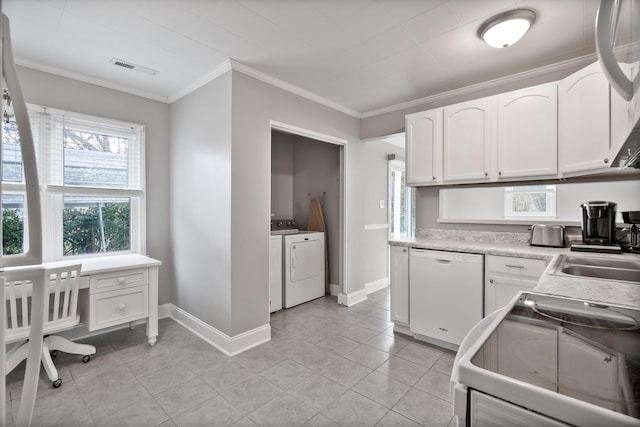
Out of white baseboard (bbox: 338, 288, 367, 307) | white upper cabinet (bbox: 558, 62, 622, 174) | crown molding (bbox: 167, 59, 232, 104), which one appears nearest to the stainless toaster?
white upper cabinet (bbox: 558, 62, 622, 174)

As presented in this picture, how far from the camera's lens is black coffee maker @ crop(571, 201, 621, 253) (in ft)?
7.16

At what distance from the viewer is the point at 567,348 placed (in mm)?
696

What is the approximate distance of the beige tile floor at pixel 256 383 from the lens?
1.82 meters

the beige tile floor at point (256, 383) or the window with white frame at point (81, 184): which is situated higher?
the window with white frame at point (81, 184)

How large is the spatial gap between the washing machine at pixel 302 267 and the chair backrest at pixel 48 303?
2102mm

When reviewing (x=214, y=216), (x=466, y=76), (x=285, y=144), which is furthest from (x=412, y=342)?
(x=285, y=144)

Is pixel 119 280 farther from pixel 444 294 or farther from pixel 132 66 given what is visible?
pixel 444 294

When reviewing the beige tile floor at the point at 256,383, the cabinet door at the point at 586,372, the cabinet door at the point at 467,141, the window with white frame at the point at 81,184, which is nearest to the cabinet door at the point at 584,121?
the cabinet door at the point at 467,141

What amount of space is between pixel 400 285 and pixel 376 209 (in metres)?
1.86

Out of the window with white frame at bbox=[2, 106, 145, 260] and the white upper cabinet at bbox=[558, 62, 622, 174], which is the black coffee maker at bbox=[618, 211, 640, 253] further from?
the window with white frame at bbox=[2, 106, 145, 260]

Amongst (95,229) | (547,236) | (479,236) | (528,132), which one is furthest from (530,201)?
(95,229)

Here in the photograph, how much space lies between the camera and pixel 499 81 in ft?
9.56

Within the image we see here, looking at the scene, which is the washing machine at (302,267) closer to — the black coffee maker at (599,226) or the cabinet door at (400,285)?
the cabinet door at (400,285)

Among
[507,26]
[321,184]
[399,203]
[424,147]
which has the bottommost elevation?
[399,203]
